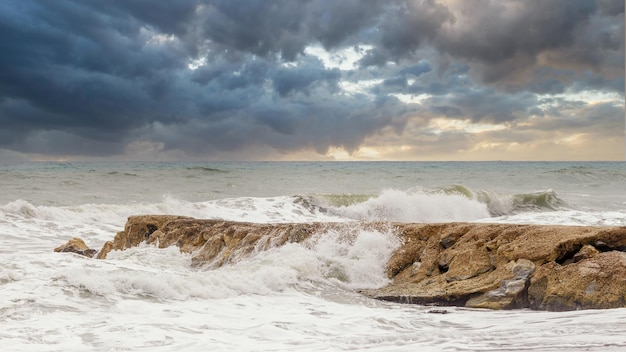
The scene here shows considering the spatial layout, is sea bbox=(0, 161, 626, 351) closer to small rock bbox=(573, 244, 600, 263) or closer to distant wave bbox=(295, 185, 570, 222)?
small rock bbox=(573, 244, 600, 263)

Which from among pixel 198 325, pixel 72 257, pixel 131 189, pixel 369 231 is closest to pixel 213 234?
pixel 72 257

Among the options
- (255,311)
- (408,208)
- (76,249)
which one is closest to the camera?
(255,311)

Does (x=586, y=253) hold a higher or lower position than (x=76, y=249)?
higher

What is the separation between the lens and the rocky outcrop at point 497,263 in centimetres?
573

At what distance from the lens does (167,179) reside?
1447 inches

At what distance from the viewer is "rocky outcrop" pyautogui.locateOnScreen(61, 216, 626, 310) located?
5.73 meters

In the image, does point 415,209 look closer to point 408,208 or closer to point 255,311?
point 408,208

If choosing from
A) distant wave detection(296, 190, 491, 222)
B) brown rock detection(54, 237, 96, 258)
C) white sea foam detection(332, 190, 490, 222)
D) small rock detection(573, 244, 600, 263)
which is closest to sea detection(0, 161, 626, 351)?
small rock detection(573, 244, 600, 263)

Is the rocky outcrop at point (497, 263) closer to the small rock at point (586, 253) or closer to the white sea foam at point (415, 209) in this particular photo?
the small rock at point (586, 253)

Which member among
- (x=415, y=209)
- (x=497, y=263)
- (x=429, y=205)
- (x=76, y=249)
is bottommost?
(x=76, y=249)

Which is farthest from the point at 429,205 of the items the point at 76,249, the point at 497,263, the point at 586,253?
the point at 586,253

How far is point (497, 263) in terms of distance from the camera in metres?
6.64

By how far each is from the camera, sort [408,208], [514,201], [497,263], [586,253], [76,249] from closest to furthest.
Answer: [586,253]
[497,263]
[76,249]
[408,208]
[514,201]

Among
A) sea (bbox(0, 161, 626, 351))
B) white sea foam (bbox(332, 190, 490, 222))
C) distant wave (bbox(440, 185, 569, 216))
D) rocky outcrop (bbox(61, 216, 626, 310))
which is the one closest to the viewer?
sea (bbox(0, 161, 626, 351))
